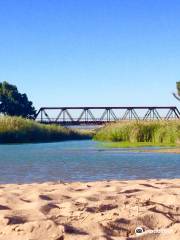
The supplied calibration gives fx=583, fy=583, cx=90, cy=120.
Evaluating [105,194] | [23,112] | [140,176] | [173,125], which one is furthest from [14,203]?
[23,112]

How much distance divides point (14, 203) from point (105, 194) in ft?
3.31

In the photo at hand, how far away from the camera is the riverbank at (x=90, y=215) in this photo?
4.15 m

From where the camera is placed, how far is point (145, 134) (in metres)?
28.5

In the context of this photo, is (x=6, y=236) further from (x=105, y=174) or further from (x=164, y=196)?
(x=105, y=174)

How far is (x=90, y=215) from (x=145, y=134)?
78.5 feet

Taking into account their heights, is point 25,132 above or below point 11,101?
below

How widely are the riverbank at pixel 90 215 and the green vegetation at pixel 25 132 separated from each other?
95.8 ft

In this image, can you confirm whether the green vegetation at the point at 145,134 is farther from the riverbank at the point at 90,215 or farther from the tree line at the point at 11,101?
the tree line at the point at 11,101

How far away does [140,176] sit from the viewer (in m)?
10.8

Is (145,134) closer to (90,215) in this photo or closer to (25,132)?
(25,132)

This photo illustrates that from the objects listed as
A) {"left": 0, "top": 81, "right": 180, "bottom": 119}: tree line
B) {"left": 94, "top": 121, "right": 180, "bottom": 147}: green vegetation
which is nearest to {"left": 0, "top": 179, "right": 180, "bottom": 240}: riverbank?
{"left": 94, "top": 121, "right": 180, "bottom": 147}: green vegetation

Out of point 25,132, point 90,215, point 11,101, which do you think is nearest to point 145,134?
point 25,132

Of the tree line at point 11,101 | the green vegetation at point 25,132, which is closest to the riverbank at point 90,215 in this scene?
the green vegetation at point 25,132

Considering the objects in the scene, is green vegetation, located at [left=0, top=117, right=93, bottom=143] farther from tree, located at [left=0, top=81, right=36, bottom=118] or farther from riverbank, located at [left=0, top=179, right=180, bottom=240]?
riverbank, located at [left=0, top=179, right=180, bottom=240]
